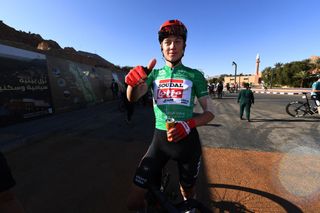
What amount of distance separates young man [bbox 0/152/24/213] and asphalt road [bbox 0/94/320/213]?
52.7 inches

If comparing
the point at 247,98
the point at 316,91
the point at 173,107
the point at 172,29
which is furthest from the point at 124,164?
the point at 316,91

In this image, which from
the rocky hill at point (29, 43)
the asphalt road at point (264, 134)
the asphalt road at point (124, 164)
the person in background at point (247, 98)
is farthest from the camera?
the rocky hill at point (29, 43)

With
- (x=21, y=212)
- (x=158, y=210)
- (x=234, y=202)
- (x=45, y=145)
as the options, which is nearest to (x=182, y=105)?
(x=158, y=210)

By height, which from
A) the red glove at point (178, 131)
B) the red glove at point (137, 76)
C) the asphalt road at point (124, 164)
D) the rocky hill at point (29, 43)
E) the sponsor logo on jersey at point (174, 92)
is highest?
the rocky hill at point (29, 43)

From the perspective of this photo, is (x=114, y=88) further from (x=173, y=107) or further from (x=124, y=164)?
(x=173, y=107)

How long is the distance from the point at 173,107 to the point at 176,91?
0.51 ft

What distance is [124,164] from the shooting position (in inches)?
160

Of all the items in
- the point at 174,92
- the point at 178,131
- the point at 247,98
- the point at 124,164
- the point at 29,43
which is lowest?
the point at 124,164

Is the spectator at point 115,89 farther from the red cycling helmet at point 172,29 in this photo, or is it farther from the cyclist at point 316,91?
the red cycling helmet at point 172,29

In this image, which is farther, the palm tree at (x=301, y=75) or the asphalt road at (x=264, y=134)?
the palm tree at (x=301, y=75)

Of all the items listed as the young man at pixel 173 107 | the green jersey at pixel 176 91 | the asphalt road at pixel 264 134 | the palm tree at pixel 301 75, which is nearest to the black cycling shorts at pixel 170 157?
the young man at pixel 173 107

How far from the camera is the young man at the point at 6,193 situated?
138 centimetres

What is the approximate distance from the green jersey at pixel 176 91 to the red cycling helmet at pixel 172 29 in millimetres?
293

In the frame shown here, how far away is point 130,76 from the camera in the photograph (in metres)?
1.62
